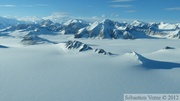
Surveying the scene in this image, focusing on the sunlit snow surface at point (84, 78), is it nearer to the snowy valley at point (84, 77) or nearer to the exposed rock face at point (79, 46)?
the snowy valley at point (84, 77)

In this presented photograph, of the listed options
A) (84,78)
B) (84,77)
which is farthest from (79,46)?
(84,78)

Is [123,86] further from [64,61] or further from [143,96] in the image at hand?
[64,61]

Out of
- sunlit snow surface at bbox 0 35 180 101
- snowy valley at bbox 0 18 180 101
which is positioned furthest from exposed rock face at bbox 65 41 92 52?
sunlit snow surface at bbox 0 35 180 101

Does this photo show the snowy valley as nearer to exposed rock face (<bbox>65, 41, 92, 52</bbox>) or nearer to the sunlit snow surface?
the sunlit snow surface

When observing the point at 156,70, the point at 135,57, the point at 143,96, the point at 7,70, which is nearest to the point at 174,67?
the point at 156,70

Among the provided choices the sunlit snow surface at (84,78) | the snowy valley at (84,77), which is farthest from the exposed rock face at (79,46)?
the sunlit snow surface at (84,78)

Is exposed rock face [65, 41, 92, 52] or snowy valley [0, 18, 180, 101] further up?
exposed rock face [65, 41, 92, 52]

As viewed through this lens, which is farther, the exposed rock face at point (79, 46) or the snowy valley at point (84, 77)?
the exposed rock face at point (79, 46)

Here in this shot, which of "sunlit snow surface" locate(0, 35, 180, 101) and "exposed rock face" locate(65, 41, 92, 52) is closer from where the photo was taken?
"sunlit snow surface" locate(0, 35, 180, 101)

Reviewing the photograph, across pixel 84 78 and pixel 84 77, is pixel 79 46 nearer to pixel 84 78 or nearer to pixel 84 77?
pixel 84 77

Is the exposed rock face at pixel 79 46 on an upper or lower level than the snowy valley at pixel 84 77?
upper

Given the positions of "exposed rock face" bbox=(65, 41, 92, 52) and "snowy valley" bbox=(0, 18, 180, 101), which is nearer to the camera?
"snowy valley" bbox=(0, 18, 180, 101)
